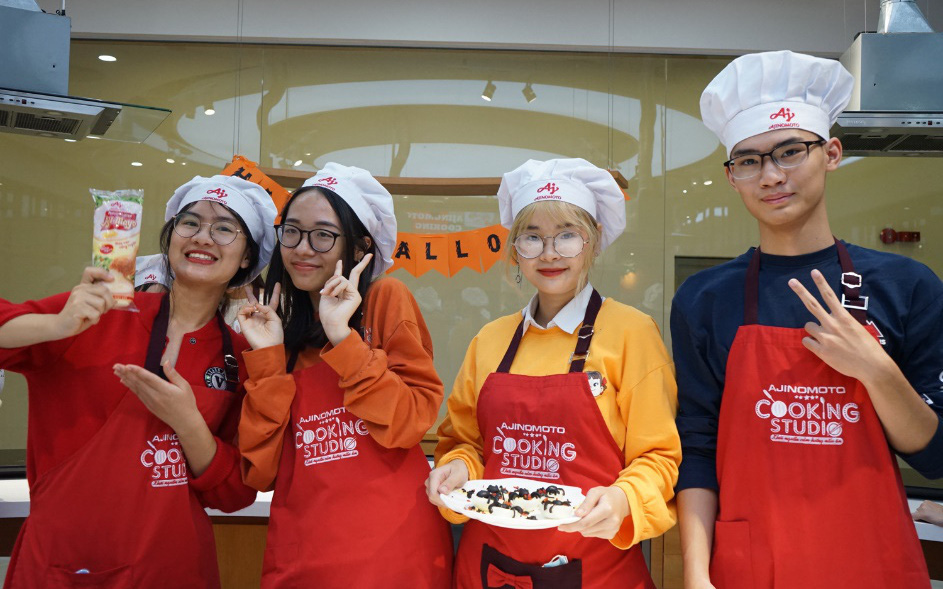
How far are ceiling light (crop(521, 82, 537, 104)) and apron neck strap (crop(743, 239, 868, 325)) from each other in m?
4.02

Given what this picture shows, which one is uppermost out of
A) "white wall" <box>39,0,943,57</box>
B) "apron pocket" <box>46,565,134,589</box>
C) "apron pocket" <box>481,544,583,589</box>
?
"white wall" <box>39,0,943,57</box>

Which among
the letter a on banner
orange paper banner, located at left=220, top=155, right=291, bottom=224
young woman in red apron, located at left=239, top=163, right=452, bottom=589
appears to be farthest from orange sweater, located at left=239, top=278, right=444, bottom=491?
the letter a on banner

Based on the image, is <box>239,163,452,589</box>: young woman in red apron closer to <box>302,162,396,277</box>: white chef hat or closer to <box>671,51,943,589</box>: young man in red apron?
<box>302,162,396,277</box>: white chef hat

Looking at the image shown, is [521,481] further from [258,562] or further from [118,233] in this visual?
[258,562]

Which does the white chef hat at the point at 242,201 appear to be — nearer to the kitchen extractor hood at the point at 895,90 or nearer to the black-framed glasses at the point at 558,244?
the black-framed glasses at the point at 558,244

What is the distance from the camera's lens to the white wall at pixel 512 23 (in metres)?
5.24

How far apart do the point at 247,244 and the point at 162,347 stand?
1.20 feet

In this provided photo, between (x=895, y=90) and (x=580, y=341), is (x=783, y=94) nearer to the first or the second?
(x=580, y=341)

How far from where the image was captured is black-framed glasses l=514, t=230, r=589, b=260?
1835mm

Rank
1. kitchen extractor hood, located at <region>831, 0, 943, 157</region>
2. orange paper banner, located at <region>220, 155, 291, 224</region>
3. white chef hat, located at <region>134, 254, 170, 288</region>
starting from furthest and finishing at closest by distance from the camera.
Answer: orange paper banner, located at <region>220, 155, 291, 224</region>, white chef hat, located at <region>134, 254, 170, 288</region>, kitchen extractor hood, located at <region>831, 0, 943, 157</region>

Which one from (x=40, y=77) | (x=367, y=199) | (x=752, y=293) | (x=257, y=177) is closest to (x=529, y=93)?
(x=257, y=177)

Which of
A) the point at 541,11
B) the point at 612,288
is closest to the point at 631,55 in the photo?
the point at 541,11

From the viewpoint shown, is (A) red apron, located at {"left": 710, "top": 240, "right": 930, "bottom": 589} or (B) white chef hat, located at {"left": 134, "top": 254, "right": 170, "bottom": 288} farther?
(B) white chef hat, located at {"left": 134, "top": 254, "right": 170, "bottom": 288}

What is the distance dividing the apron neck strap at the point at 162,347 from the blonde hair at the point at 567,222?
764mm
